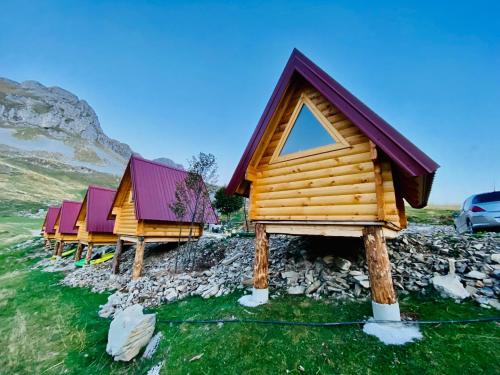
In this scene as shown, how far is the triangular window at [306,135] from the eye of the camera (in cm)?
553

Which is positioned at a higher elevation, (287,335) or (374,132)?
(374,132)

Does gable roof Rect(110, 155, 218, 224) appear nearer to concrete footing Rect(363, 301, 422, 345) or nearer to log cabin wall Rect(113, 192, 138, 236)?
log cabin wall Rect(113, 192, 138, 236)

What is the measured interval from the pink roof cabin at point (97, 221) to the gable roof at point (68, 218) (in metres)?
5.11

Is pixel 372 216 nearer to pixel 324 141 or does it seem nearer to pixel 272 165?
pixel 324 141

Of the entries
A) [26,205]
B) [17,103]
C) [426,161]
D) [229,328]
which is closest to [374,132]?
[426,161]

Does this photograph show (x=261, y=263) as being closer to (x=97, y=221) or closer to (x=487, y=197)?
(x=487, y=197)

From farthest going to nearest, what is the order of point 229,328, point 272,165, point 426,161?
1. point 272,165
2. point 229,328
3. point 426,161

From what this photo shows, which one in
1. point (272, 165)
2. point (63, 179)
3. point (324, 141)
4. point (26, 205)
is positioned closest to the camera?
point (324, 141)

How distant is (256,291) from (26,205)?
76.2 m

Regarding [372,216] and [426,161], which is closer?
[426,161]

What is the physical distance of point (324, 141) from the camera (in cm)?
563

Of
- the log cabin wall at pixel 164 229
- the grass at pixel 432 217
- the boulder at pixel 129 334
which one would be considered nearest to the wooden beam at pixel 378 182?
the boulder at pixel 129 334

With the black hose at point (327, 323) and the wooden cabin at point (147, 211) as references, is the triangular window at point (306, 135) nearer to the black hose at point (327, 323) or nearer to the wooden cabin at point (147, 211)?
the black hose at point (327, 323)

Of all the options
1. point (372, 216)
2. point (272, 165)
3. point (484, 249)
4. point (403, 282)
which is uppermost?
point (272, 165)
